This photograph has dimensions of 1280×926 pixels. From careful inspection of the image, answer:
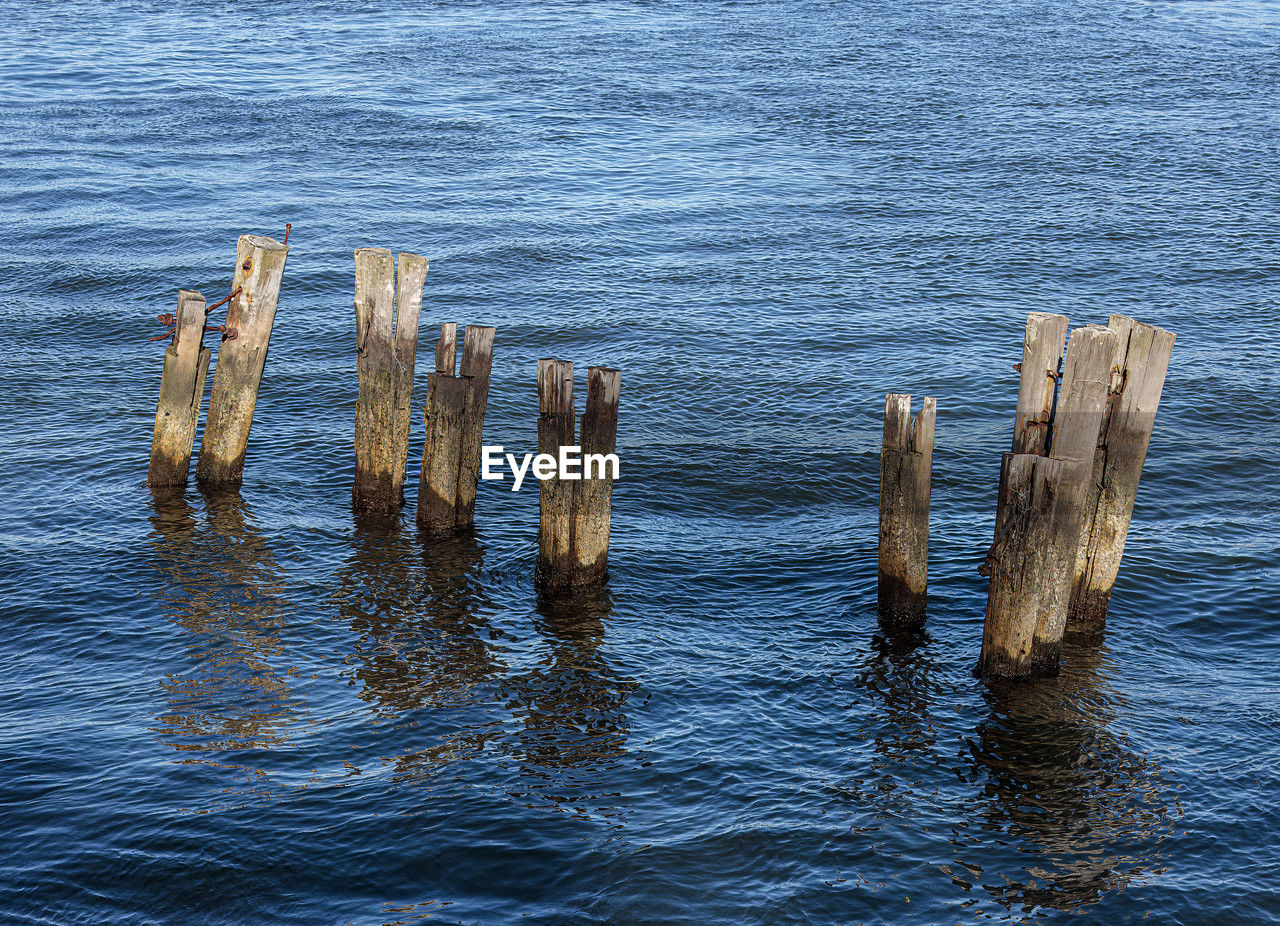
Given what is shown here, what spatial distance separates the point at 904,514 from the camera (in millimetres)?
12203

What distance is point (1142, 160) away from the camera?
99.8 feet

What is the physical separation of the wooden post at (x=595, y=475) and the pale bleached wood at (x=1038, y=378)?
384 cm

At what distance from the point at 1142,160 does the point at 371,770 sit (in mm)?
26433

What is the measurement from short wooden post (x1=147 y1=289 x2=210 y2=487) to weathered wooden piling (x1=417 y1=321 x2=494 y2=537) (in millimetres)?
2891

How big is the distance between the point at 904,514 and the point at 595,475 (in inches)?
122

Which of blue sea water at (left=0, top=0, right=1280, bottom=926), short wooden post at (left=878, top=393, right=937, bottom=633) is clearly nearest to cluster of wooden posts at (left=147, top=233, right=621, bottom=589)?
blue sea water at (left=0, top=0, right=1280, bottom=926)

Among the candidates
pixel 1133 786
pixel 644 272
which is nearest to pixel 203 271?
pixel 644 272

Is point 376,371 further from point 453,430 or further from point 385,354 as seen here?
point 453,430

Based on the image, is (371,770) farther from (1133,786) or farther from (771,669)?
(1133,786)

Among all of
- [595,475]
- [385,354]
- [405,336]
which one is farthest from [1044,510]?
[385,354]

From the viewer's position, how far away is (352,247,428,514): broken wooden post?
552 inches

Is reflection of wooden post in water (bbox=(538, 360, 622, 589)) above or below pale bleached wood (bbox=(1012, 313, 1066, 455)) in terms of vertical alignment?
below

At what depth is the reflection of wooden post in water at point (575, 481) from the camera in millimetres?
12547

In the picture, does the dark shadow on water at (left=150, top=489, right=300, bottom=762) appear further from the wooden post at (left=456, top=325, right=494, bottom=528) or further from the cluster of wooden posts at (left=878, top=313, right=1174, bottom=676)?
the cluster of wooden posts at (left=878, top=313, right=1174, bottom=676)
